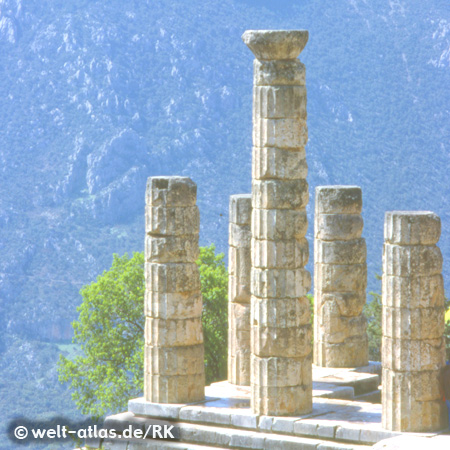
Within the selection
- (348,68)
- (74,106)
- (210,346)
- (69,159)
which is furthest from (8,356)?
(210,346)

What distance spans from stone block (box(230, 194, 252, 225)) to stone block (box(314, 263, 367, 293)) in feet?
7.86

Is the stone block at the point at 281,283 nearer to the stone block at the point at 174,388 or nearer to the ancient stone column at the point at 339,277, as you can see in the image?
the stone block at the point at 174,388

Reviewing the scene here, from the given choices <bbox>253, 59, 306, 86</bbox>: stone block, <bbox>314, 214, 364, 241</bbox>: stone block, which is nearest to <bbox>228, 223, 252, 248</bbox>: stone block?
<bbox>314, 214, 364, 241</bbox>: stone block

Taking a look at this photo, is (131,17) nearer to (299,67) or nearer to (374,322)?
(374,322)

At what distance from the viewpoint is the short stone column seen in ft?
65.2

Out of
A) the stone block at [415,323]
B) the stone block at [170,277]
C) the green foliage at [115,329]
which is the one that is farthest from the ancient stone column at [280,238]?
the green foliage at [115,329]

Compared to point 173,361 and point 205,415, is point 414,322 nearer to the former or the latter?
point 205,415

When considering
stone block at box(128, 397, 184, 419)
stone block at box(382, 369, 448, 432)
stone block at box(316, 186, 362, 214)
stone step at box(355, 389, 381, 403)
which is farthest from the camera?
stone block at box(316, 186, 362, 214)

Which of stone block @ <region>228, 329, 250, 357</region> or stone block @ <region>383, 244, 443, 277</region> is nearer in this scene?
stone block @ <region>383, 244, 443, 277</region>

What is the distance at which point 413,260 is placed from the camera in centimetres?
1984

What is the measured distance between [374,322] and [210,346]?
9078mm

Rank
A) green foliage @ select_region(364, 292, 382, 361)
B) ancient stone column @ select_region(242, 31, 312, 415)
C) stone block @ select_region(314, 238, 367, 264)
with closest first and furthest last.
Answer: ancient stone column @ select_region(242, 31, 312, 415), stone block @ select_region(314, 238, 367, 264), green foliage @ select_region(364, 292, 382, 361)

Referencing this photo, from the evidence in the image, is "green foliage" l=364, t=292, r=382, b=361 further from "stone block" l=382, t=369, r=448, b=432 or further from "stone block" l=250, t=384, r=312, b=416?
"stone block" l=382, t=369, r=448, b=432

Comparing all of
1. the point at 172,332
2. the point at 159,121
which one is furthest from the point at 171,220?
the point at 159,121
